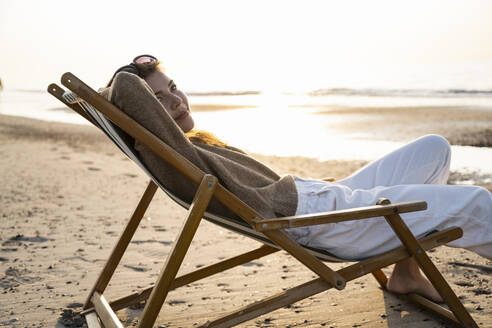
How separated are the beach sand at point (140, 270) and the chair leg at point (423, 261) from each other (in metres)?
0.34

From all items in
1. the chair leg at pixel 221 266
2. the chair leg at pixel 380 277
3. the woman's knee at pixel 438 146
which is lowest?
the chair leg at pixel 380 277

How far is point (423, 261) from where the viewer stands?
7.89ft

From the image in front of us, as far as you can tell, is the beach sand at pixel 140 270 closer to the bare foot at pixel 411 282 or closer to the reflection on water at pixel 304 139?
the bare foot at pixel 411 282

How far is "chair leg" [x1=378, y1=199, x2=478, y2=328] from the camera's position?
7.65ft

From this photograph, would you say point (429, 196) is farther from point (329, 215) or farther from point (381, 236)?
point (329, 215)

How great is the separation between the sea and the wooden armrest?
192cm

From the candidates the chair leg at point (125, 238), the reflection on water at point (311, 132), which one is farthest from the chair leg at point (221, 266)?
the reflection on water at point (311, 132)

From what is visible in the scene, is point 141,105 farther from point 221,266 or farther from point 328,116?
point 328,116

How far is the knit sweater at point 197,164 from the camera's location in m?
2.16

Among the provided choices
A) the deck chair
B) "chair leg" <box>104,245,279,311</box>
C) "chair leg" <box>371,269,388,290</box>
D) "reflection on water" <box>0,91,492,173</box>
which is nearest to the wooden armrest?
the deck chair

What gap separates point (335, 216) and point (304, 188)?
45 cm

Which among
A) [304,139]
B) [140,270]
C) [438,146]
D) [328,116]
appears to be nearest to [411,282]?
[438,146]

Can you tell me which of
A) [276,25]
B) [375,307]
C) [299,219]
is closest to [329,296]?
[375,307]

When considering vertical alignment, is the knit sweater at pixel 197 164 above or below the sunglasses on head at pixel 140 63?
below
